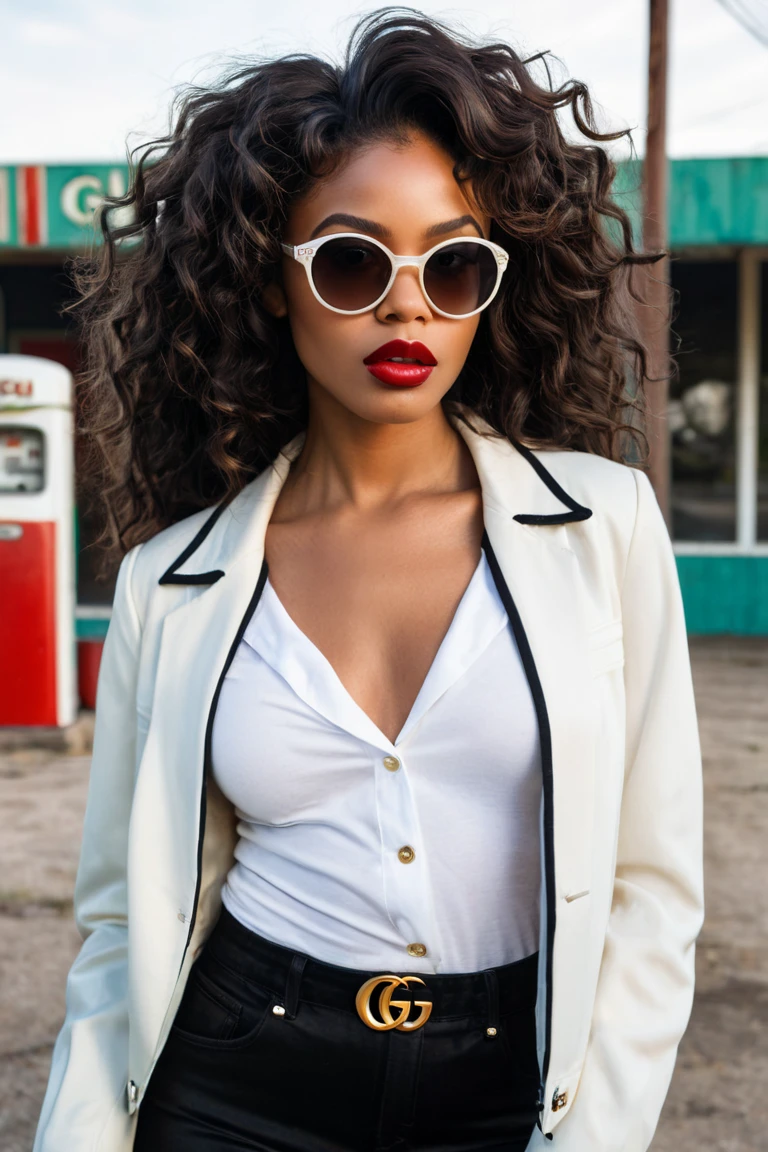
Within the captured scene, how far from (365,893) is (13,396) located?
5.23m

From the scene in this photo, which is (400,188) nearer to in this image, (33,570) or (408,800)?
(408,800)

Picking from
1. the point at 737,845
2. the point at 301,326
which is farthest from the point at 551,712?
the point at 737,845

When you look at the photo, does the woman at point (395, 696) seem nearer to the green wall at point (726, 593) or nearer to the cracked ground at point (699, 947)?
the cracked ground at point (699, 947)

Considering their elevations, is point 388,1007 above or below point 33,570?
below

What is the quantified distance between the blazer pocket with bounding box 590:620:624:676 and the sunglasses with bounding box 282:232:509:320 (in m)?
0.48

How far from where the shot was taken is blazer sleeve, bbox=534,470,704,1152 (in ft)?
4.76

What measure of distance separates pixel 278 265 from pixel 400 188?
0.29 metres

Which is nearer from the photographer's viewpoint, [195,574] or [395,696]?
[395,696]

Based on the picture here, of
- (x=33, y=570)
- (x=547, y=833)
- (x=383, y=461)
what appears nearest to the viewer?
(x=547, y=833)

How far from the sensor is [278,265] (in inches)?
71.6

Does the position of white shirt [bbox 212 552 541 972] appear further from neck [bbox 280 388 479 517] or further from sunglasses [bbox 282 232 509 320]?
sunglasses [bbox 282 232 509 320]

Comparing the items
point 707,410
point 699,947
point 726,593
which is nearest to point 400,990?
point 699,947

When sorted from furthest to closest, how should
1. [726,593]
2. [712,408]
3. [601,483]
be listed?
[712,408]
[726,593]
[601,483]

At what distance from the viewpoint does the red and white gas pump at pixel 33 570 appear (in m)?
6.33
